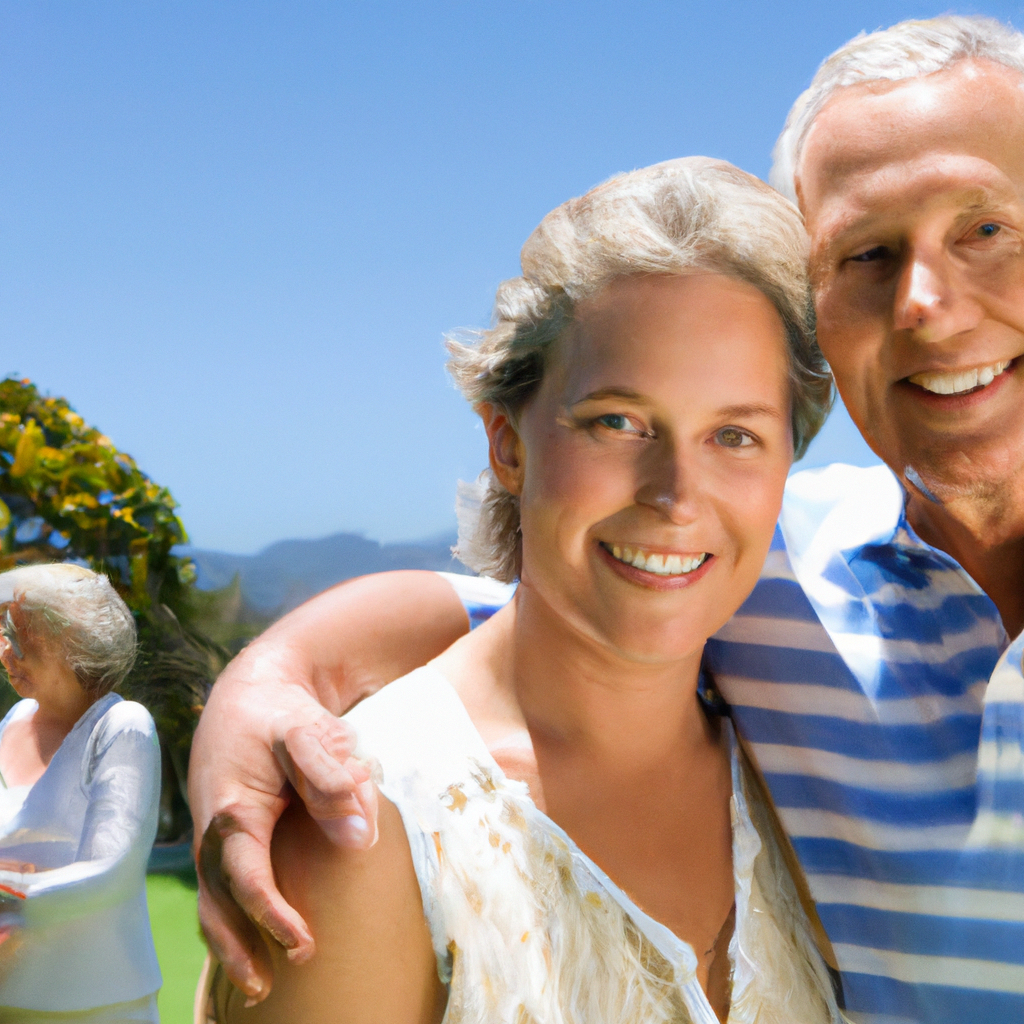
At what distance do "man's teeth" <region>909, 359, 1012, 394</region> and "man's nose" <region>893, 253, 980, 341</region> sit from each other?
8 cm

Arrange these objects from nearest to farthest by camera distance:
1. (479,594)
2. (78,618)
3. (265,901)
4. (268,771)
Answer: (265,901)
(268,771)
(78,618)
(479,594)

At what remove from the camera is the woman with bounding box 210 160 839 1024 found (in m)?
1.49

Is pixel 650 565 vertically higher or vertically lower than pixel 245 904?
higher

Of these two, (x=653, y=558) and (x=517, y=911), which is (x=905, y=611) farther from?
(x=517, y=911)

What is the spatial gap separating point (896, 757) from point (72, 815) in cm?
148

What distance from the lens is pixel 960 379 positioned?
6.36 ft

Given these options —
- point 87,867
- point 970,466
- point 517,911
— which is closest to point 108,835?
point 87,867

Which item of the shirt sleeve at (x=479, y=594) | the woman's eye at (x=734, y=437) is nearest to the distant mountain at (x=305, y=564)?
the shirt sleeve at (x=479, y=594)

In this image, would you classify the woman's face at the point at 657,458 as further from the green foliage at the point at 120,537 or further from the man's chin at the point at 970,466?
the green foliage at the point at 120,537

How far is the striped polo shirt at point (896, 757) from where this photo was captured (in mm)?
1830

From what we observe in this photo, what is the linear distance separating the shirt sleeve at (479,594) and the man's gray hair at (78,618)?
75 centimetres

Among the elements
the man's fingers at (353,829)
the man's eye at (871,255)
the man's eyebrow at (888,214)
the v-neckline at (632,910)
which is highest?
the man's eyebrow at (888,214)

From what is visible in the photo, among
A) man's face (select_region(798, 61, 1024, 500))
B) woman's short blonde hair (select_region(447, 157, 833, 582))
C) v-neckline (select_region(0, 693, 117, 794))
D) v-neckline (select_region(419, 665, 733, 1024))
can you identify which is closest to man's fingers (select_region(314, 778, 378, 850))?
v-neckline (select_region(419, 665, 733, 1024))

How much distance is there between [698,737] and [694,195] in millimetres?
1033
